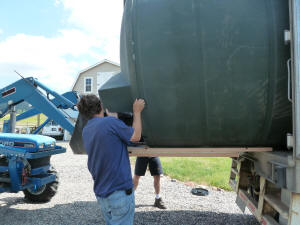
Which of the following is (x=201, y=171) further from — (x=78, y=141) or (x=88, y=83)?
(x=88, y=83)

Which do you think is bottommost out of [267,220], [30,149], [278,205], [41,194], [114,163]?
[41,194]

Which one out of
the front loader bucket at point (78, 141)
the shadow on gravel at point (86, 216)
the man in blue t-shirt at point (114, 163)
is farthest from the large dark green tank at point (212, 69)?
the shadow on gravel at point (86, 216)

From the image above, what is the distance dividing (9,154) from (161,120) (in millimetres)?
3705

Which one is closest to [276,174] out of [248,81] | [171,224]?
[248,81]

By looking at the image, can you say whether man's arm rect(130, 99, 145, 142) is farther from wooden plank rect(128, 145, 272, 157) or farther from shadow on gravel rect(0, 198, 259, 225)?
shadow on gravel rect(0, 198, 259, 225)

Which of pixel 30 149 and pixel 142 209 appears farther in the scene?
pixel 30 149

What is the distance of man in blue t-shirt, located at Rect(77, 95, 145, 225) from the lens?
242 cm

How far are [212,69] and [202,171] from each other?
6001mm

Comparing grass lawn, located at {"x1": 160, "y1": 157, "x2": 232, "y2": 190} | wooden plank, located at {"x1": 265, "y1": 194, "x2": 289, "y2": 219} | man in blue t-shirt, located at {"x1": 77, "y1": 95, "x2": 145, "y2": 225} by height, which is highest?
man in blue t-shirt, located at {"x1": 77, "y1": 95, "x2": 145, "y2": 225}

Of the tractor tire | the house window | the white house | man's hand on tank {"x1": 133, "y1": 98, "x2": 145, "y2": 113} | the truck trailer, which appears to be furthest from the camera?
the house window

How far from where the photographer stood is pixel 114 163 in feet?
8.07

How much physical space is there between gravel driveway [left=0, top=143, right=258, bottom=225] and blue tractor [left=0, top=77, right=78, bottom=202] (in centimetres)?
40

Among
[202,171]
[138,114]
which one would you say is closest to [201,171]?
[202,171]

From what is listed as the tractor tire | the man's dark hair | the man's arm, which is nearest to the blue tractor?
the tractor tire
